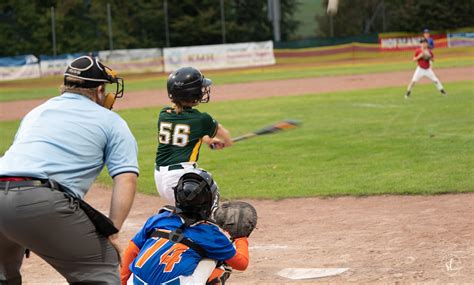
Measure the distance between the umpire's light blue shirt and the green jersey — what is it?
240 centimetres

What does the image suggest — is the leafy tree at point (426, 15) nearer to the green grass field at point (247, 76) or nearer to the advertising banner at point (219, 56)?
the green grass field at point (247, 76)

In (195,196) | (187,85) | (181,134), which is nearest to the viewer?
(195,196)

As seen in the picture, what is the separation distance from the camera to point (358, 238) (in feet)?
27.2

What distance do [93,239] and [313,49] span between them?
47.6 metres

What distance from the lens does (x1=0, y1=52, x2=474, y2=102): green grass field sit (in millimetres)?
38031

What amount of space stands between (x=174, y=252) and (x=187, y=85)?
237 centimetres

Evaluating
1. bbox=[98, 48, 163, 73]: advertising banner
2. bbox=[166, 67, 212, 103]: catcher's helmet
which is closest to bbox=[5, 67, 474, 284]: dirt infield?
bbox=[166, 67, 212, 103]: catcher's helmet

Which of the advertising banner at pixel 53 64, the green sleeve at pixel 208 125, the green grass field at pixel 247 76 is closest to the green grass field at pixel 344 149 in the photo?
the green sleeve at pixel 208 125

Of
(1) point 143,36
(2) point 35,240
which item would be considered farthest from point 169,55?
(2) point 35,240

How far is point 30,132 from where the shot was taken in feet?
14.9

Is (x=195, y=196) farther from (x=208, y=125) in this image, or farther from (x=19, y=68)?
(x=19, y=68)

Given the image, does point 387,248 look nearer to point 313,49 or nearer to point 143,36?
point 313,49

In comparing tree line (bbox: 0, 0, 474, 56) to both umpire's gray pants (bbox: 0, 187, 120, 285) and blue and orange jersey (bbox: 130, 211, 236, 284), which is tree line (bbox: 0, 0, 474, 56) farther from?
umpire's gray pants (bbox: 0, 187, 120, 285)

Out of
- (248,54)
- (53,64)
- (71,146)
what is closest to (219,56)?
(248,54)
